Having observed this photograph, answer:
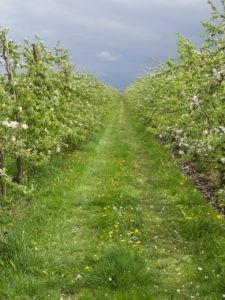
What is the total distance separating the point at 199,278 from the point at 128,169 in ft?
36.9

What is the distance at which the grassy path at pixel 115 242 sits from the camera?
8984 mm

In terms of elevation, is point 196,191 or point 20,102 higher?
point 20,102

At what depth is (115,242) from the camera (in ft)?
36.3

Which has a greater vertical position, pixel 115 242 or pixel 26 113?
pixel 26 113

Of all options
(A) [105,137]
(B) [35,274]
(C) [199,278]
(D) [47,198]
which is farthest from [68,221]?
(A) [105,137]

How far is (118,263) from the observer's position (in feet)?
31.1

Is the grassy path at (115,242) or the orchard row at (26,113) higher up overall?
the orchard row at (26,113)

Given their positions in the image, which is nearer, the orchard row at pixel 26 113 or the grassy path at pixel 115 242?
the grassy path at pixel 115 242

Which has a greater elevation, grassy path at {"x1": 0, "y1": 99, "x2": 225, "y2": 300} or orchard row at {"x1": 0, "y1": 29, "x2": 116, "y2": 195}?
orchard row at {"x1": 0, "y1": 29, "x2": 116, "y2": 195}

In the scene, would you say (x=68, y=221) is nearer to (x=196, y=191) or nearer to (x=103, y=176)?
(x=196, y=191)

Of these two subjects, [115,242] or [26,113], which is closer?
[115,242]

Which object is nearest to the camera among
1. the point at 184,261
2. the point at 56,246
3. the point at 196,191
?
the point at 184,261

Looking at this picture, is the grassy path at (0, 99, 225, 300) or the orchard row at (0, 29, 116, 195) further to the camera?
the orchard row at (0, 29, 116, 195)

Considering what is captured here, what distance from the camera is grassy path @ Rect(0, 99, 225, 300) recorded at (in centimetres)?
898
